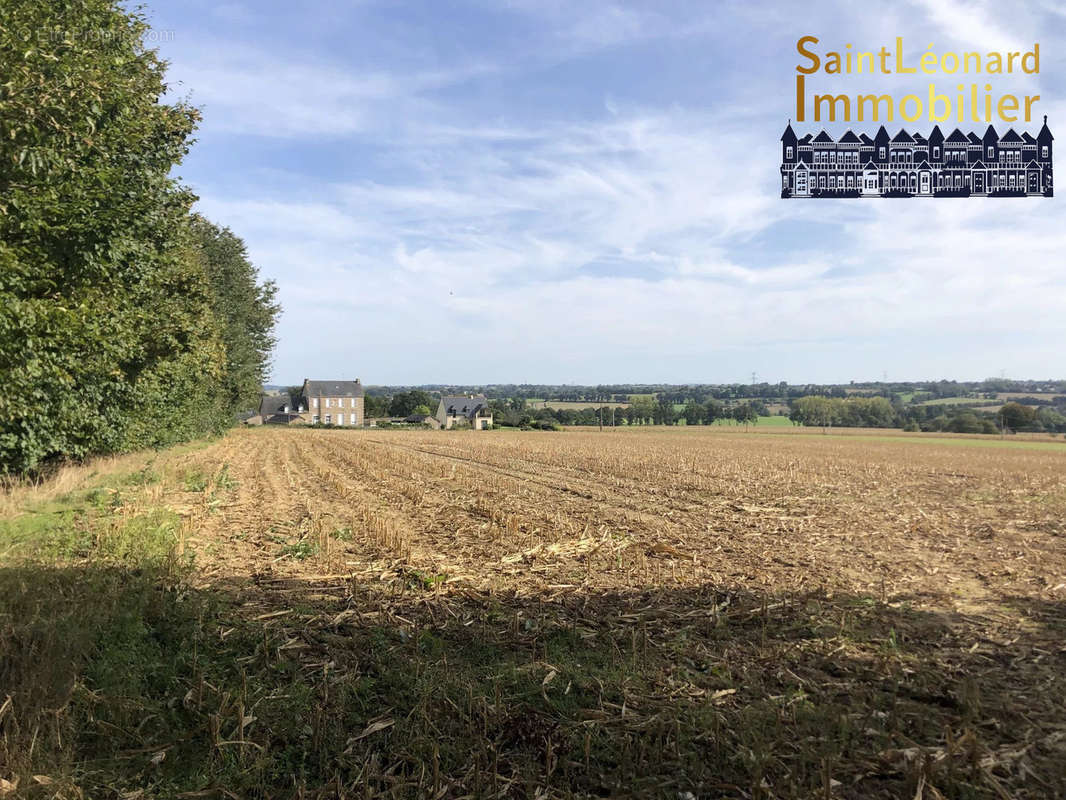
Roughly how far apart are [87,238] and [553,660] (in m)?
11.9

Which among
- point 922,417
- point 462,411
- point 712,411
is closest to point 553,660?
point 712,411

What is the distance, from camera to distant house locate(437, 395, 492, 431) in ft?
347

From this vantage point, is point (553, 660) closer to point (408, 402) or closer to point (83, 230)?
point (83, 230)

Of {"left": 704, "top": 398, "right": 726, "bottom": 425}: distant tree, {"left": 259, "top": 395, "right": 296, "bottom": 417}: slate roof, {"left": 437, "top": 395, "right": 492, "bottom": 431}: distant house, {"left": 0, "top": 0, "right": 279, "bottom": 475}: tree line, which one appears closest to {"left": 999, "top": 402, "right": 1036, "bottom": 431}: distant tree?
{"left": 704, "top": 398, "right": 726, "bottom": 425}: distant tree

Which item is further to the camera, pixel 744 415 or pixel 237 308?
pixel 744 415

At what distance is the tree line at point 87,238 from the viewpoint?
9.17m

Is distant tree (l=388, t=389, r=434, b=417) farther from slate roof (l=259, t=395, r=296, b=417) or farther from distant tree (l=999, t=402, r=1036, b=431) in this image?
distant tree (l=999, t=402, r=1036, b=431)

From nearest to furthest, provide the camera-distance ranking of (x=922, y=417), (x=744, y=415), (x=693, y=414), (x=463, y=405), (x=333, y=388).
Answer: (x=922, y=417) → (x=744, y=415) → (x=693, y=414) → (x=333, y=388) → (x=463, y=405)

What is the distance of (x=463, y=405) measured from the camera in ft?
374

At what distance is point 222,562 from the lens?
8.91m

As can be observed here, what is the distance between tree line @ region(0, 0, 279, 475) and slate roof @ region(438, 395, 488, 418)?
86376 mm

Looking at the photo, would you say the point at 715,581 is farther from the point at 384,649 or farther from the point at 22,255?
the point at 22,255

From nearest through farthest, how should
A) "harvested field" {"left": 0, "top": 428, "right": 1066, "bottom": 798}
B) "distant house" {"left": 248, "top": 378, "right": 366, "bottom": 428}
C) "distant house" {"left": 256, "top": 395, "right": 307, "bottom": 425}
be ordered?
"harvested field" {"left": 0, "top": 428, "right": 1066, "bottom": 798}, "distant house" {"left": 248, "top": 378, "right": 366, "bottom": 428}, "distant house" {"left": 256, "top": 395, "right": 307, "bottom": 425}

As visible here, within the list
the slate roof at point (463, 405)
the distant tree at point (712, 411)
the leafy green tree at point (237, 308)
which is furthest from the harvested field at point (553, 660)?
the slate roof at point (463, 405)
